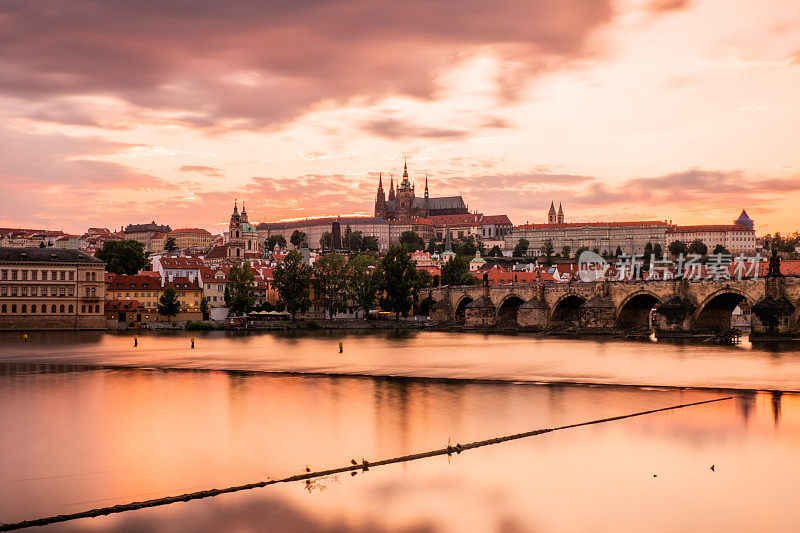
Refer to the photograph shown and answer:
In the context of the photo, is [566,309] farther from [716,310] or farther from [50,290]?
[50,290]

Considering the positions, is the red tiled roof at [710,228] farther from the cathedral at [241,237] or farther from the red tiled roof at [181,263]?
the red tiled roof at [181,263]

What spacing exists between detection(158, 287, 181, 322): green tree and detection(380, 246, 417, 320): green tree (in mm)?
19228

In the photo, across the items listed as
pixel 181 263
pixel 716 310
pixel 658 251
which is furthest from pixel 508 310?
pixel 658 251

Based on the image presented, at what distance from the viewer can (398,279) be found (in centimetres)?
7344

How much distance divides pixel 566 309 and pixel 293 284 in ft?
79.3

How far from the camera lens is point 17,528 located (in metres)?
11.6

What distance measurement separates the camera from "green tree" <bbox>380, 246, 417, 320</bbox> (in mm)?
73312

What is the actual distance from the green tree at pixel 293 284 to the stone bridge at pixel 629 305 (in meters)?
13.8

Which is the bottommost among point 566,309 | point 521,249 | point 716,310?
point 566,309

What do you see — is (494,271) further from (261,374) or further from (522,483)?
(522,483)

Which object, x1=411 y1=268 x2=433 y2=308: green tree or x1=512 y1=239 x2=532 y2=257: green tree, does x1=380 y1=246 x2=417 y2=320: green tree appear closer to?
x1=411 y1=268 x2=433 y2=308: green tree

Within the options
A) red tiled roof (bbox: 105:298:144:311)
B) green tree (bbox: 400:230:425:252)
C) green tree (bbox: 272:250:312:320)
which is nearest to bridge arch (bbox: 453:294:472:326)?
green tree (bbox: 272:250:312:320)

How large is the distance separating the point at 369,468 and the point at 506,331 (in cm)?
5186

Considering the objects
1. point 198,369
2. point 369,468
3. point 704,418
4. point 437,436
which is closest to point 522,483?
point 369,468
